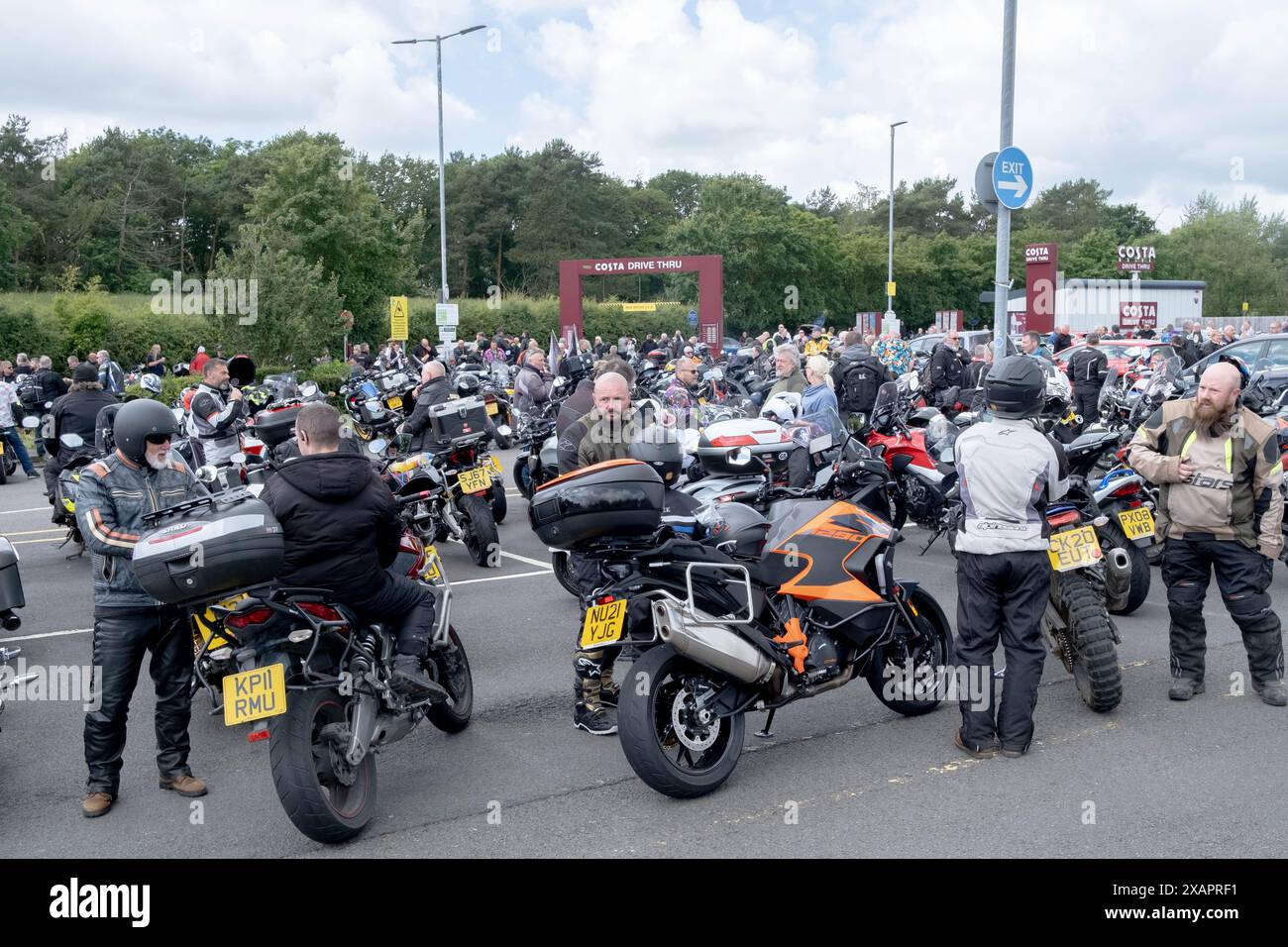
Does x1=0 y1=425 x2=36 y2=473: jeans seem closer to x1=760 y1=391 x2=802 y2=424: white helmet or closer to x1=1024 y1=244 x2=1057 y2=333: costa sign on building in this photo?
x1=760 y1=391 x2=802 y2=424: white helmet

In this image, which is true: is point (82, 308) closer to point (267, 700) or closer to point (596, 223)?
point (267, 700)

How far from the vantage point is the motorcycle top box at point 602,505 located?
15.7ft

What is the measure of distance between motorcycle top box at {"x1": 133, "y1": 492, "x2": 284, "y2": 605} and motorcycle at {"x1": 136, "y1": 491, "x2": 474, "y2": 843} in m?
0.04

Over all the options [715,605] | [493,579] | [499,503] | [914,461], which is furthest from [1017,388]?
[499,503]

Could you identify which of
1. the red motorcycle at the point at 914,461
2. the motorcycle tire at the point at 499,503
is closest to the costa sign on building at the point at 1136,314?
the red motorcycle at the point at 914,461

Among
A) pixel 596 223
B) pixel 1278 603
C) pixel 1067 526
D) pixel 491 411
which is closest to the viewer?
pixel 1067 526

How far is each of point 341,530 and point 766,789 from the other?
6.93ft

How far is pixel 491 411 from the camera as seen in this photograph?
1292 cm

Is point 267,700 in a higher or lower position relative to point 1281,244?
lower

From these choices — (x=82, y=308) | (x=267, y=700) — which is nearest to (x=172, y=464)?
(x=267, y=700)
